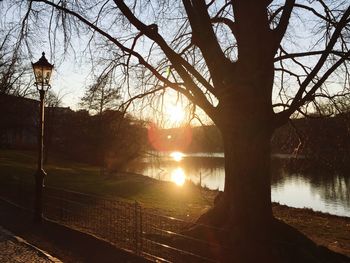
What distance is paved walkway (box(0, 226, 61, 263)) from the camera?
308 inches

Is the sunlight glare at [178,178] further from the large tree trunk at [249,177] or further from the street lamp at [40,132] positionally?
the large tree trunk at [249,177]

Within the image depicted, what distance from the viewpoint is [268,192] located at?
8766 millimetres

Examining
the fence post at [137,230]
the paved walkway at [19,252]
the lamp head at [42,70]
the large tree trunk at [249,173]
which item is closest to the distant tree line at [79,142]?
the lamp head at [42,70]

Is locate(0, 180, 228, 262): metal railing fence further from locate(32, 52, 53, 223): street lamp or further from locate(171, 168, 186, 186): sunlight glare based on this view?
locate(171, 168, 186, 186): sunlight glare

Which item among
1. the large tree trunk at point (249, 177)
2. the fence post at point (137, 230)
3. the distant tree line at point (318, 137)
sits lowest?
the fence post at point (137, 230)

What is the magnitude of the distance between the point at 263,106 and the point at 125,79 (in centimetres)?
331

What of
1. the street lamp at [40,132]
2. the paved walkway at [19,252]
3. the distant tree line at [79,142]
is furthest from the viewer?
the distant tree line at [79,142]

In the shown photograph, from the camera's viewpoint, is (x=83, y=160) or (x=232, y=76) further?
(x=83, y=160)

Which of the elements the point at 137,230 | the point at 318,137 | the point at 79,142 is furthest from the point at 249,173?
the point at 79,142

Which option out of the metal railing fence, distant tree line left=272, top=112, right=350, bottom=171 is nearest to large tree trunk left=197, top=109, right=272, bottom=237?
the metal railing fence

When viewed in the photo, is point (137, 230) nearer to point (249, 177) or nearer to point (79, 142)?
point (249, 177)

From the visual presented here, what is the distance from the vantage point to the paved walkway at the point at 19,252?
7824 millimetres

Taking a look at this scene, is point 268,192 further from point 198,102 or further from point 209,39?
point 209,39

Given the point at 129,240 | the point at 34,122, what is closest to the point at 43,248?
the point at 129,240
